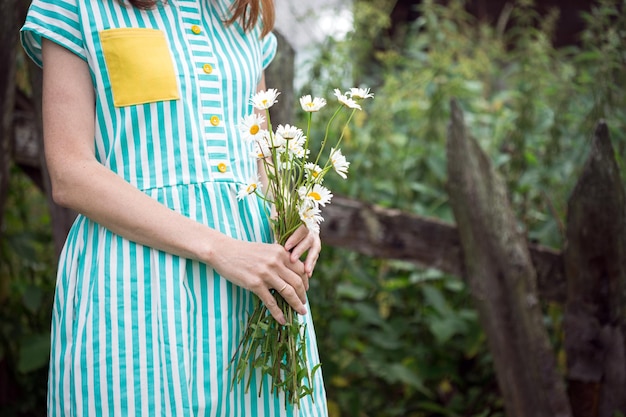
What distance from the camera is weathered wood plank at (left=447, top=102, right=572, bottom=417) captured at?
2.26 meters

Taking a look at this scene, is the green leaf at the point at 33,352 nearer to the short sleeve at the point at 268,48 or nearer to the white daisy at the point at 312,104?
the short sleeve at the point at 268,48

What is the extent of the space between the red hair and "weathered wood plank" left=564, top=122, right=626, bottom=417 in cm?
110

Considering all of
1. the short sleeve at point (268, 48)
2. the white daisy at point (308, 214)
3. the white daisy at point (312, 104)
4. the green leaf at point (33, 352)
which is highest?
Result: the short sleeve at point (268, 48)

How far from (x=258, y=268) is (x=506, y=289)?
1.25m

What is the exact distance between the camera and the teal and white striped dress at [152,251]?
4.20 ft

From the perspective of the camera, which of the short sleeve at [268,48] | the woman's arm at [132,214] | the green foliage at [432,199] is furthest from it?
the green foliage at [432,199]

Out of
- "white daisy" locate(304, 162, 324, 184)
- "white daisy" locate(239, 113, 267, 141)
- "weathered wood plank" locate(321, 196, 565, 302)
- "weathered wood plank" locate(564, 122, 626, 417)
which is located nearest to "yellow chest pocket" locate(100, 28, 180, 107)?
"white daisy" locate(239, 113, 267, 141)

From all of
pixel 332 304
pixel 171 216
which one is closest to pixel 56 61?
pixel 171 216

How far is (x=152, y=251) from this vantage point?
4.28 feet

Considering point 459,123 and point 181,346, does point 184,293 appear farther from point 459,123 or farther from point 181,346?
point 459,123

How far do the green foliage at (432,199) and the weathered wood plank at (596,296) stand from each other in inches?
10.8

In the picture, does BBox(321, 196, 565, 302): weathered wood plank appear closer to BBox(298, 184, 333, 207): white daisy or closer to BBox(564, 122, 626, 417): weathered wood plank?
BBox(564, 122, 626, 417): weathered wood plank

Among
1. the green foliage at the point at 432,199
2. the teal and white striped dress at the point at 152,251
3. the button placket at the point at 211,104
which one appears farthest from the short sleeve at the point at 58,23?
the green foliage at the point at 432,199

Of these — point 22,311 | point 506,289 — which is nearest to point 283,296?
point 506,289
